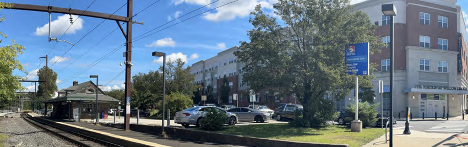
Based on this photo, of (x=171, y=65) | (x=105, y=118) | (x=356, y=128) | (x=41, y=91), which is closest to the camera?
(x=356, y=128)

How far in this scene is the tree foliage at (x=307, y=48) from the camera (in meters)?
20.1

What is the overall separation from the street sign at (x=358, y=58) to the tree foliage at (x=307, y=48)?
2.40ft

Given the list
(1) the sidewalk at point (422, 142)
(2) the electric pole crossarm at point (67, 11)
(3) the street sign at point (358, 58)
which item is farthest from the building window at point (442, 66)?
(2) the electric pole crossarm at point (67, 11)

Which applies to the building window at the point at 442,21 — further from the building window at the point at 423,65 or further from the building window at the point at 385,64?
the building window at the point at 385,64

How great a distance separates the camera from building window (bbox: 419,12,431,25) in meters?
45.6

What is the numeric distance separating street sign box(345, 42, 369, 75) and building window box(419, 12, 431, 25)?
31.5 meters

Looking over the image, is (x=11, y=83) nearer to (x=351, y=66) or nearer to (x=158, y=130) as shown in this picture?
(x=158, y=130)

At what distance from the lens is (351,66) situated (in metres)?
19.3

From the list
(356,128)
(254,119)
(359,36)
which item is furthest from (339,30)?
(254,119)

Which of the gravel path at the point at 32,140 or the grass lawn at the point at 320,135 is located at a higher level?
the grass lawn at the point at 320,135

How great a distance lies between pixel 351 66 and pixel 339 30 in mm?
2503

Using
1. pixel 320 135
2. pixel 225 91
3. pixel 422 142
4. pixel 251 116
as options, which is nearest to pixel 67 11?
pixel 320 135

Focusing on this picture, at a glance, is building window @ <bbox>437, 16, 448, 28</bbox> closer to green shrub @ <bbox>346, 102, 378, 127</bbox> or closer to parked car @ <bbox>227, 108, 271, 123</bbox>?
parked car @ <bbox>227, 108, 271, 123</bbox>

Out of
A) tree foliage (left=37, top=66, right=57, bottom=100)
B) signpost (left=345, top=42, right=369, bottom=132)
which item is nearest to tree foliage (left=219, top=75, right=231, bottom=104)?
tree foliage (left=37, top=66, right=57, bottom=100)
